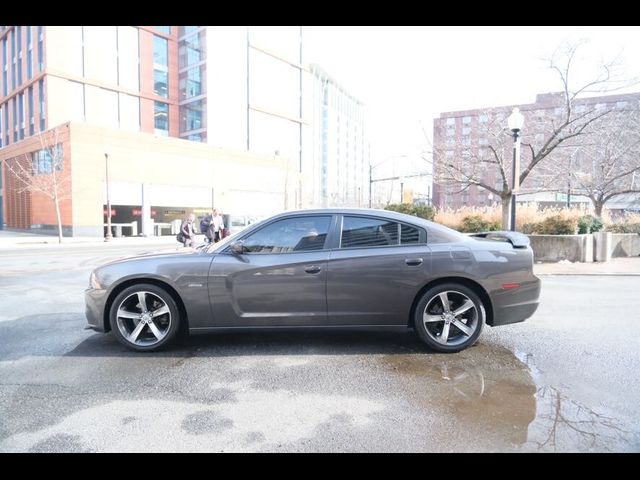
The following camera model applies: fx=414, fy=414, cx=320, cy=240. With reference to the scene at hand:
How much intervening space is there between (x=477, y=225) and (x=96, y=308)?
12.8m

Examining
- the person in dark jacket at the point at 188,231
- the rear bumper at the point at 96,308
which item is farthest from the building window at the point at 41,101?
the rear bumper at the point at 96,308

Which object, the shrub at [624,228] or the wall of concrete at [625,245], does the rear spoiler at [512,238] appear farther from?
the shrub at [624,228]

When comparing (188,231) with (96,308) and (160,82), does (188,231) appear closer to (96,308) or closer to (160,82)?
(96,308)

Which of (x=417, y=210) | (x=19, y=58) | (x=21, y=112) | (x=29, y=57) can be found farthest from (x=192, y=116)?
(x=417, y=210)

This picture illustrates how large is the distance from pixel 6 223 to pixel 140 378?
44.6 meters

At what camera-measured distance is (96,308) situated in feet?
14.6

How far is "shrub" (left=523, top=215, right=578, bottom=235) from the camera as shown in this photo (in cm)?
1314

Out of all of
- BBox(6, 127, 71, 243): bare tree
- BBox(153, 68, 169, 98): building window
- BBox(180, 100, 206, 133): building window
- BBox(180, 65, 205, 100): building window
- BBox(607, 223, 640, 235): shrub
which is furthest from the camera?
BBox(180, 65, 205, 100): building window

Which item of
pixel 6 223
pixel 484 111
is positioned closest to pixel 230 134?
pixel 6 223

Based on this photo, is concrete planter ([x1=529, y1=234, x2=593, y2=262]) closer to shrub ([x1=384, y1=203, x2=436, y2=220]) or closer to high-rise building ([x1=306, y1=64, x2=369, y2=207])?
shrub ([x1=384, y1=203, x2=436, y2=220])

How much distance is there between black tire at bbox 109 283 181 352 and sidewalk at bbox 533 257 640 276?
9454 millimetres

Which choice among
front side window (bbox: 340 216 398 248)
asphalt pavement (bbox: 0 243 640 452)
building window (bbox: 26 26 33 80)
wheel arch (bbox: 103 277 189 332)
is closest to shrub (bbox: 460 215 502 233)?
asphalt pavement (bbox: 0 243 640 452)

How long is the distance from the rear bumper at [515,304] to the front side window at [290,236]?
6.59ft
